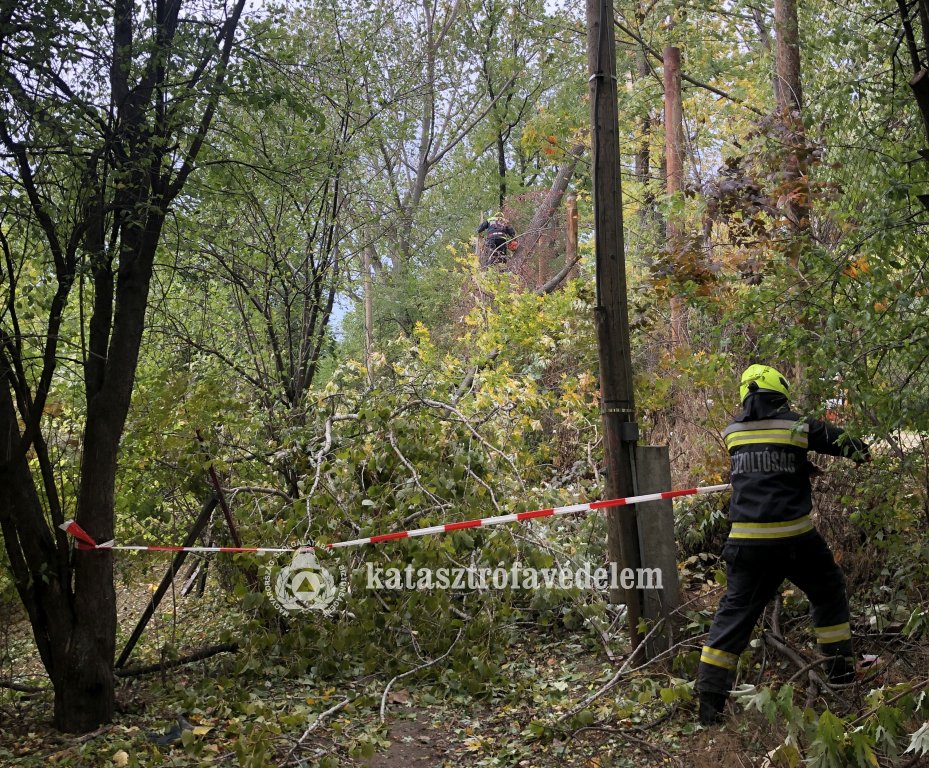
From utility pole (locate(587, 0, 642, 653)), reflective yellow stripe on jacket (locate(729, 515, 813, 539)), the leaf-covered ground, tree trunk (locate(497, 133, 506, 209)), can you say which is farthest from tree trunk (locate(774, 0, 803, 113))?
tree trunk (locate(497, 133, 506, 209))

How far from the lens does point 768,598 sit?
423cm

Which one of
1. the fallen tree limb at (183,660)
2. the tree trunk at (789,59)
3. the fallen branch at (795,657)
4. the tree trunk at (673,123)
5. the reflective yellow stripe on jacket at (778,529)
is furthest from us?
the tree trunk at (673,123)

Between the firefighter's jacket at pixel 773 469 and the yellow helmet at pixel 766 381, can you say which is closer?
the firefighter's jacket at pixel 773 469

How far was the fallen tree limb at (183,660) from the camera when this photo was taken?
17.6 ft

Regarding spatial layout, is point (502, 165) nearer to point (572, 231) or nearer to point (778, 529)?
point (572, 231)

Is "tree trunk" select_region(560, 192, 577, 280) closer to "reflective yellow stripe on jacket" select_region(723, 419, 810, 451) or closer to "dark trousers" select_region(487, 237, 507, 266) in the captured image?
"dark trousers" select_region(487, 237, 507, 266)

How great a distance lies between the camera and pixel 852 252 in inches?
160

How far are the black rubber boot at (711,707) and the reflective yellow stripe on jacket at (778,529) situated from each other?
2.61 feet

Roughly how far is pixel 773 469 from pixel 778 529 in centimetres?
30

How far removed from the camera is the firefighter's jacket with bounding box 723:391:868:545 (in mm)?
4172

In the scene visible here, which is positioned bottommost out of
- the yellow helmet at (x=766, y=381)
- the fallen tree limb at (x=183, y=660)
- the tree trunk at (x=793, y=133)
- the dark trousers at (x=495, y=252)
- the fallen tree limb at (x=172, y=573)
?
the fallen tree limb at (x=183, y=660)

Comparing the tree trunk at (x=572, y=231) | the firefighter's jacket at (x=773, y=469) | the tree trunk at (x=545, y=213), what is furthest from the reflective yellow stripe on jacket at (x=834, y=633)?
the tree trunk at (x=545, y=213)

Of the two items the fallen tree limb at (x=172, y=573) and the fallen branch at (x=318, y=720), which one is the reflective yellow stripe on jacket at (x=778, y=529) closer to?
the fallen branch at (x=318, y=720)

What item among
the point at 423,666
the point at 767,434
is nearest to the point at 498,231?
the point at 423,666
